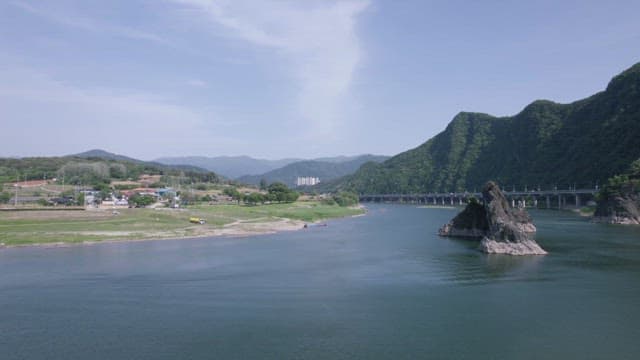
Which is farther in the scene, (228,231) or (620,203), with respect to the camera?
(620,203)

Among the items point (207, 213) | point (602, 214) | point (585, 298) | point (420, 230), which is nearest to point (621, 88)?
point (602, 214)

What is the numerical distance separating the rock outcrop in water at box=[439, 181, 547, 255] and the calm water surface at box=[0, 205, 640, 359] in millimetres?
1801

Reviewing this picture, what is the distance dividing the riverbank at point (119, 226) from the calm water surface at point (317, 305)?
22.5 feet

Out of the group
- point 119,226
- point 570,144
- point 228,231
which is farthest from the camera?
point 570,144

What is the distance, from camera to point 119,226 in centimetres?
6156

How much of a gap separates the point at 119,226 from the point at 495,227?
39.7m

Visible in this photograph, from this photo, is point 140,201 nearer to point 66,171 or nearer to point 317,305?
point 66,171

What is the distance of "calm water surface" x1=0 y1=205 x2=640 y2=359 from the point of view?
20.5m

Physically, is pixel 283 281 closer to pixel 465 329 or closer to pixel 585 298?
pixel 465 329

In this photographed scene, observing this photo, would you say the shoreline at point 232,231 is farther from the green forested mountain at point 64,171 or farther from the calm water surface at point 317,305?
the green forested mountain at point 64,171

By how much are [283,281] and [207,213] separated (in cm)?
5280

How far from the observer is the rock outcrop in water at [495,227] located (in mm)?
44938

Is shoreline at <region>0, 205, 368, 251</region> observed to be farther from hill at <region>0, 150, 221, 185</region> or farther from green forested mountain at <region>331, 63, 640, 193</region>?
green forested mountain at <region>331, 63, 640, 193</region>

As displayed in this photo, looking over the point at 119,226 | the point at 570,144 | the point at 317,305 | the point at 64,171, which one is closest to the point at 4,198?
the point at 119,226
